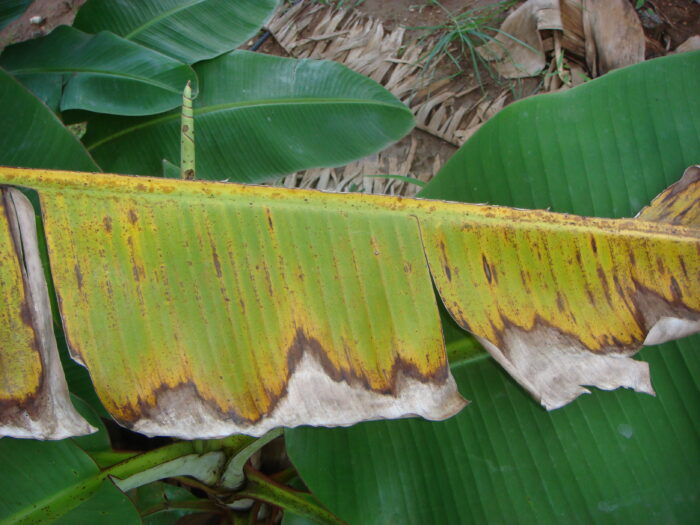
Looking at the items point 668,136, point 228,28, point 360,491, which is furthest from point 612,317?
point 228,28

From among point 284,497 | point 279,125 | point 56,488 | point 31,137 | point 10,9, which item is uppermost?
point 10,9

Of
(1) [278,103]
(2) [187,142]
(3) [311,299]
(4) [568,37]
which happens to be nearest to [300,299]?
(3) [311,299]

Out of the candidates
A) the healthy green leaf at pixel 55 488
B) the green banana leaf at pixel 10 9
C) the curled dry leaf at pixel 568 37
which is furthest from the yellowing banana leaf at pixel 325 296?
the curled dry leaf at pixel 568 37

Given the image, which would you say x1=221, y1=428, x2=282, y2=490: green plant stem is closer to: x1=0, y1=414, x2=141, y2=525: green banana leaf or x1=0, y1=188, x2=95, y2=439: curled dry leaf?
x1=0, y1=414, x2=141, y2=525: green banana leaf

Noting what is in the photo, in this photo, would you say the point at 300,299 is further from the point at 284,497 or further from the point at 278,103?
the point at 278,103

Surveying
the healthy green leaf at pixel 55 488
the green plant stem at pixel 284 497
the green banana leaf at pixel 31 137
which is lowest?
the green plant stem at pixel 284 497

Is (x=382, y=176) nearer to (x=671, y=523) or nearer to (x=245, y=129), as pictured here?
(x=245, y=129)

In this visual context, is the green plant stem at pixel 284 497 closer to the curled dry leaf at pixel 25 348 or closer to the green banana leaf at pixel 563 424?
the green banana leaf at pixel 563 424

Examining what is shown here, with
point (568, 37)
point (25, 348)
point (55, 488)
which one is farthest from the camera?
point (568, 37)
